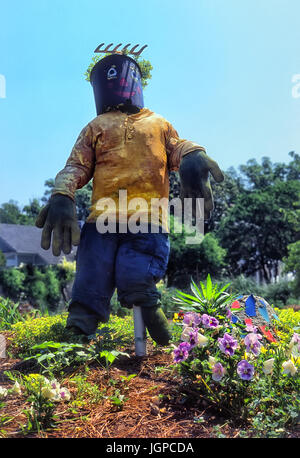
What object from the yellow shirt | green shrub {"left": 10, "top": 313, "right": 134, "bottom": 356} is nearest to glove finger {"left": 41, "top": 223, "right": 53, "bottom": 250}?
the yellow shirt

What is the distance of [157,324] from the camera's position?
2.78 m

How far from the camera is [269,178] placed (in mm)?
29000

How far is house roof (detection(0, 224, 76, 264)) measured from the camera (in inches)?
893

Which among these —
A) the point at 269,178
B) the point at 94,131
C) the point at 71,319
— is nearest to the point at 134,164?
the point at 94,131

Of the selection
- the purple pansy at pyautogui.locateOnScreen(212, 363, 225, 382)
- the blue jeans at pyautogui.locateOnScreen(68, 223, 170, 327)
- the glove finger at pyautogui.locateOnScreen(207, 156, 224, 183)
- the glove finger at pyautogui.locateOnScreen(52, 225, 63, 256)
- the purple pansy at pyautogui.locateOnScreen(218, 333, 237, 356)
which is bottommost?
the purple pansy at pyautogui.locateOnScreen(212, 363, 225, 382)

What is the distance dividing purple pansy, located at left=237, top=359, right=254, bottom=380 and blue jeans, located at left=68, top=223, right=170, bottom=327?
99 centimetres

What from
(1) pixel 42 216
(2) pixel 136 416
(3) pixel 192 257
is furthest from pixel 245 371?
(3) pixel 192 257

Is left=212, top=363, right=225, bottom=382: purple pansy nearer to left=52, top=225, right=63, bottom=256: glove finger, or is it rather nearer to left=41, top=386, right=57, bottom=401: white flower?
left=41, top=386, right=57, bottom=401: white flower

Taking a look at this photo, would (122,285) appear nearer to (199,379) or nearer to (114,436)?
(199,379)

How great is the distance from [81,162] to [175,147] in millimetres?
709

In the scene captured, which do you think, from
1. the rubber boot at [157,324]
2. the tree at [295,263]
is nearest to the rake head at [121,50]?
the rubber boot at [157,324]

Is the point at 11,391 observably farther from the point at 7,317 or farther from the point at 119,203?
the point at 7,317

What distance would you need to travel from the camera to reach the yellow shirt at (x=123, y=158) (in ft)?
9.21

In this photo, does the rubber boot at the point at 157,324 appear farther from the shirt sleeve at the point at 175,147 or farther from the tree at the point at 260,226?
the tree at the point at 260,226
